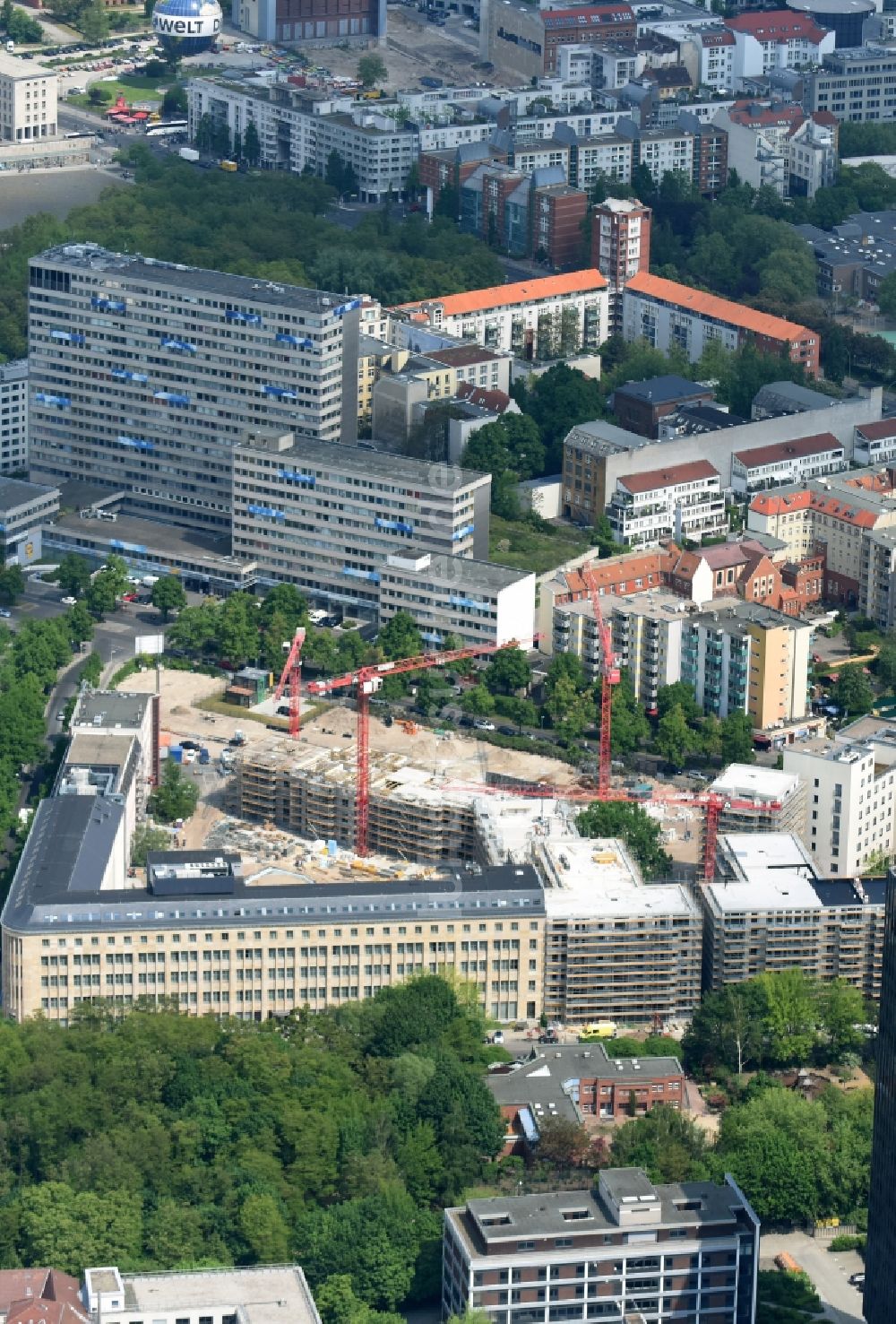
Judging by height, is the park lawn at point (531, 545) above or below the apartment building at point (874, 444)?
below

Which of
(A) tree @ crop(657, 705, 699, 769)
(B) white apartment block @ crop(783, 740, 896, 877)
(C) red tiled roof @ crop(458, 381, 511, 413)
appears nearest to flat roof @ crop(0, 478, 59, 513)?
(C) red tiled roof @ crop(458, 381, 511, 413)

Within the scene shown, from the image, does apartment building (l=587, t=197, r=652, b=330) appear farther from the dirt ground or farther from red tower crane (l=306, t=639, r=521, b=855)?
the dirt ground

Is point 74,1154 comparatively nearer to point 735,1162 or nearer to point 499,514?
point 735,1162

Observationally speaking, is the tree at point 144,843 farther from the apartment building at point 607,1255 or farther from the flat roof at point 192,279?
the flat roof at point 192,279

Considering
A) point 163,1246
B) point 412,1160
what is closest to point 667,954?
point 412,1160

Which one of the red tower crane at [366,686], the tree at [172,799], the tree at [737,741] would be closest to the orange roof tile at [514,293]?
the red tower crane at [366,686]

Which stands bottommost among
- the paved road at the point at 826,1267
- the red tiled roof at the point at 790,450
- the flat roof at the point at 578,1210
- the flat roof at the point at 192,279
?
the paved road at the point at 826,1267
